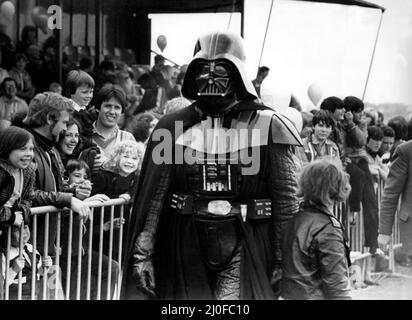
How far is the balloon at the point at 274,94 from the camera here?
17.0ft

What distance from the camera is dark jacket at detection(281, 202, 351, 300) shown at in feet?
14.6

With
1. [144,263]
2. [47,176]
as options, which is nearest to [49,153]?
[47,176]

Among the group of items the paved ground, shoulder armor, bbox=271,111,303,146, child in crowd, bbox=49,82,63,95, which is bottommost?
the paved ground

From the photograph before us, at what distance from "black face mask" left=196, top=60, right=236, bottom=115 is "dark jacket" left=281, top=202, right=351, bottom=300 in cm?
64

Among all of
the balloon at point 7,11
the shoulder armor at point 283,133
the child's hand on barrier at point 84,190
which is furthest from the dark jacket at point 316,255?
the balloon at point 7,11

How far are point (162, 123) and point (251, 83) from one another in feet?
1.57

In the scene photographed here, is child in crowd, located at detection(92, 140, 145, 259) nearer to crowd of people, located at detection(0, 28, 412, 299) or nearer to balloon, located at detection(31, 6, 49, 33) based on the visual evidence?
crowd of people, located at detection(0, 28, 412, 299)

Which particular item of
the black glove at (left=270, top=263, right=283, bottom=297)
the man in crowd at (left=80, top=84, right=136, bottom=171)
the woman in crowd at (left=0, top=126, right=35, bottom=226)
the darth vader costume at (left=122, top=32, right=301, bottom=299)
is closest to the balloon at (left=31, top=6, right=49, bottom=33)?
the man in crowd at (left=80, top=84, right=136, bottom=171)

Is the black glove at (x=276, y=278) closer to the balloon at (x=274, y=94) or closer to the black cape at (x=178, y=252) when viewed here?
the black cape at (x=178, y=252)

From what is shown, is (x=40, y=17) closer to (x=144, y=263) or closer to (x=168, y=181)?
(x=168, y=181)

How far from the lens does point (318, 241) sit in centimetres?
449

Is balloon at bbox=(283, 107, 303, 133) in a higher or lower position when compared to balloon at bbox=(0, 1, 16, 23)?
lower
